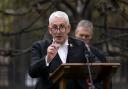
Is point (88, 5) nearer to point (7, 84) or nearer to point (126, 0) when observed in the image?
point (126, 0)

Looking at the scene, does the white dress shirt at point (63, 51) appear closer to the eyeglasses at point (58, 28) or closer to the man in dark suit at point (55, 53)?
the man in dark suit at point (55, 53)

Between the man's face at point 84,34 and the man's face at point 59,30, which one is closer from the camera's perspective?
the man's face at point 59,30

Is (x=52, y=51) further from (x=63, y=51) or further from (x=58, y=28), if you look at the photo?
(x=63, y=51)

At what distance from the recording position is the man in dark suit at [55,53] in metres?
6.41

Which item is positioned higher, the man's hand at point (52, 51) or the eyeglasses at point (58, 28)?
the eyeglasses at point (58, 28)

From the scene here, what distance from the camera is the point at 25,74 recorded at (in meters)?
16.0

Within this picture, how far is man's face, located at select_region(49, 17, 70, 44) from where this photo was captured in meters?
6.39

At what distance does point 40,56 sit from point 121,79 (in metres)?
8.67

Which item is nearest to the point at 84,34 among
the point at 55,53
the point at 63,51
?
the point at 63,51

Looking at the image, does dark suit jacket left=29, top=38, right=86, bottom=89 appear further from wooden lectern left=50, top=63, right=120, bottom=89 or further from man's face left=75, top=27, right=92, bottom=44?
man's face left=75, top=27, right=92, bottom=44

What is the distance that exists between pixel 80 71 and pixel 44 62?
0.44 m

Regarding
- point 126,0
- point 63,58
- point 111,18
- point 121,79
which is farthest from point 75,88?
point 111,18

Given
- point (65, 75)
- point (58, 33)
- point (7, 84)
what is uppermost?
point (58, 33)

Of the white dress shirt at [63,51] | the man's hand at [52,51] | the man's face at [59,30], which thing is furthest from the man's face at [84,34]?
the man's hand at [52,51]
